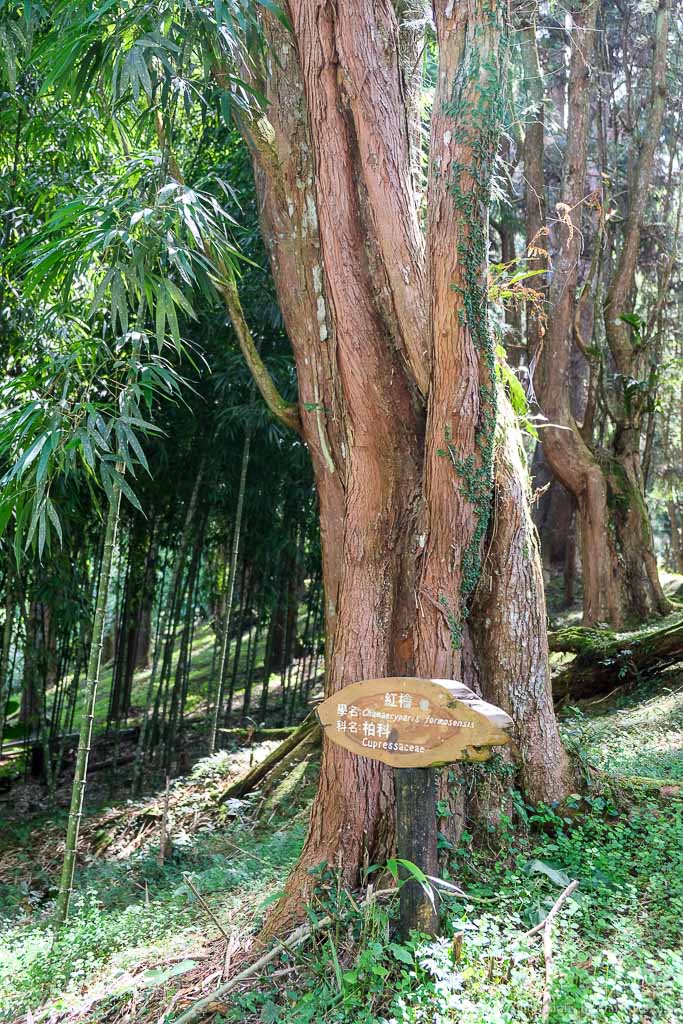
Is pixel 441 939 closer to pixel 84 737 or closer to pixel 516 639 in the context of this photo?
pixel 516 639

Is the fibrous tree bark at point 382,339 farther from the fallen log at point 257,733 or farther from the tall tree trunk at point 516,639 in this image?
the fallen log at point 257,733

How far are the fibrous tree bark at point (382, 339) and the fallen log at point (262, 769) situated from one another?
237cm

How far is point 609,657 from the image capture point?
20.1 ft

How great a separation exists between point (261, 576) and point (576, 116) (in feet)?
17.0

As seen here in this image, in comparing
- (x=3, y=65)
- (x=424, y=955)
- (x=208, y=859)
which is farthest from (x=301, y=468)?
(x=424, y=955)

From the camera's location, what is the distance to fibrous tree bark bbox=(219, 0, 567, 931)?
121 inches

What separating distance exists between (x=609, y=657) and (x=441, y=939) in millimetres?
4079

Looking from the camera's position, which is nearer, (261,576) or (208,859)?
(208,859)

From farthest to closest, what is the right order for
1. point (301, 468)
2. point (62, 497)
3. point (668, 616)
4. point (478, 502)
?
1. point (668, 616)
2. point (301, 468)
3. point (62, 497)
4. point (478, 502)

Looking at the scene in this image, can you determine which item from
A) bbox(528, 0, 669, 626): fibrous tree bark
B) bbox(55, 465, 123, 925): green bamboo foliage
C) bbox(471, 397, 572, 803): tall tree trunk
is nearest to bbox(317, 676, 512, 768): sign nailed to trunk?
bbox(471, 397, 572, 803): tall tree trunk

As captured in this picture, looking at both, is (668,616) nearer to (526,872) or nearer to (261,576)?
(261,576)

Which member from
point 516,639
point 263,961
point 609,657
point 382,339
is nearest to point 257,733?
point 609,657

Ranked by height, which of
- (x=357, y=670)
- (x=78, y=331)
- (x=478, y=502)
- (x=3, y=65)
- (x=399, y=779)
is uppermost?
(x=3, y=65)

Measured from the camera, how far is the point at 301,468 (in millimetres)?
6855
